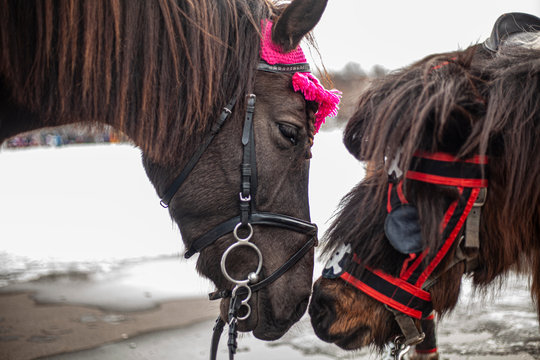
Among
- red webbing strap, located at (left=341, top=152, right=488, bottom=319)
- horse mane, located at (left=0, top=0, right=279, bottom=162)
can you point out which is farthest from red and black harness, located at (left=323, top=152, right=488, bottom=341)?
horse mane, located at (left=0, top=0, right=279, bottom=162)

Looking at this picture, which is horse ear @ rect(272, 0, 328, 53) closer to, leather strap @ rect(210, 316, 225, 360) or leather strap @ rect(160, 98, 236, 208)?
leather strap @ rect(160, 98, 236, 208)

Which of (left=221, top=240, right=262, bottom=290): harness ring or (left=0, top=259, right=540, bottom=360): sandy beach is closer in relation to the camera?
(left=221, top=240, right=262, bottom=290): harness ring

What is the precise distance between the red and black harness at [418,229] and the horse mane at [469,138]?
0.10ft

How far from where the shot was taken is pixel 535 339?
141 inches

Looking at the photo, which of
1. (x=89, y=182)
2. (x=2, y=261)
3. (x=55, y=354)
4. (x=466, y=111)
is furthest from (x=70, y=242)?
(x=466, y=111)

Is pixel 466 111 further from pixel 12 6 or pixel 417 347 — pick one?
pixel 417 347

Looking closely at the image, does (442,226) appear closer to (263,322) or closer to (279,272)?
(279,272)

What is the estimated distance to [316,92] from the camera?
1.78 metres

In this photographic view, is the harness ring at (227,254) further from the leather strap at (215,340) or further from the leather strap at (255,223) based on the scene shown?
the leather strap at (215,340)

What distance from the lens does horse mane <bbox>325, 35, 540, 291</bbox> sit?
137cm

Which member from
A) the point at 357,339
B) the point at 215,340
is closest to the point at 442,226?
the point at 357,339

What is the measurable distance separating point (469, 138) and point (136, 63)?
119 centimetres

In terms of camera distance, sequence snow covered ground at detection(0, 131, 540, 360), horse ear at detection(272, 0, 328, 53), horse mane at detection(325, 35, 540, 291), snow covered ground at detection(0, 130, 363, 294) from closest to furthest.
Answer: horse mane at detection(325, 35, 540, 291), horse ear at detection(272, 0, 328, 53), snow covered ground at detection(0, 131, 540, 360), snow covered ground at detection(0, 130, 363, 294)

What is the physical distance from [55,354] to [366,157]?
2.92 m
